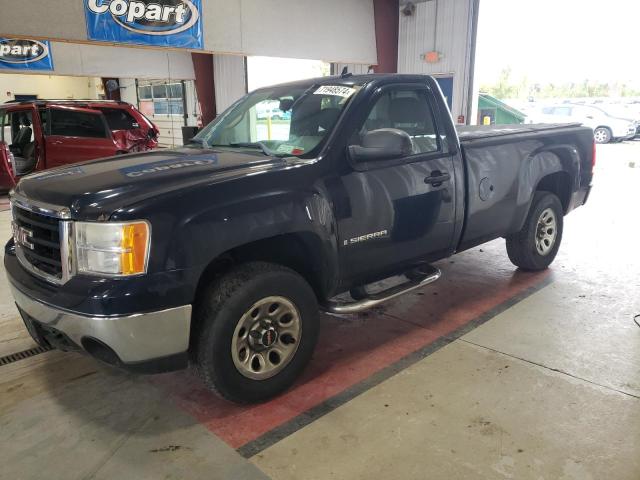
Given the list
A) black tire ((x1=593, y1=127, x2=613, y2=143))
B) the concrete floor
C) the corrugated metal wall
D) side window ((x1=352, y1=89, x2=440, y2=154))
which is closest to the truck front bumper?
the concrete floor

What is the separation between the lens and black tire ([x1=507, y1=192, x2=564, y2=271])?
4352mm

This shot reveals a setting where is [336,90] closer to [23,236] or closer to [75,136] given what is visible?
[23,236]

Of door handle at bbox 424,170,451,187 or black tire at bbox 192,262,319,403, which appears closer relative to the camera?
black tire at bbox 192,262,319,403

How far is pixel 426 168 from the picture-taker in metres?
3.19

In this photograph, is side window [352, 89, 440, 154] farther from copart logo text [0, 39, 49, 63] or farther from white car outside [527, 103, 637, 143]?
white car outside [527, 103, 637, 143]

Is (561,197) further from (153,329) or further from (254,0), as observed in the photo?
(254,0)

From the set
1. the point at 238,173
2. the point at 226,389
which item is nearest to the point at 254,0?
the point at 238,173

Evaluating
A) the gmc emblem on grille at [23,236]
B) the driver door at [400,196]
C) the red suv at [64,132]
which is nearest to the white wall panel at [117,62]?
the red suv at [64,132]

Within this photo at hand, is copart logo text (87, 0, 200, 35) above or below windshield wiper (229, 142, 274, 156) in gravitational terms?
above

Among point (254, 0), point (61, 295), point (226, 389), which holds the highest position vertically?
point (254, 0)

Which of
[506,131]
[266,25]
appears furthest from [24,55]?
[506,131]

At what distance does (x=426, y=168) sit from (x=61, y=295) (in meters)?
2.16

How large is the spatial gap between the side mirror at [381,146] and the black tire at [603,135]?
1752 centimetres

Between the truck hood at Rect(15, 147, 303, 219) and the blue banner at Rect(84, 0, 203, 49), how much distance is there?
4.91 meters
